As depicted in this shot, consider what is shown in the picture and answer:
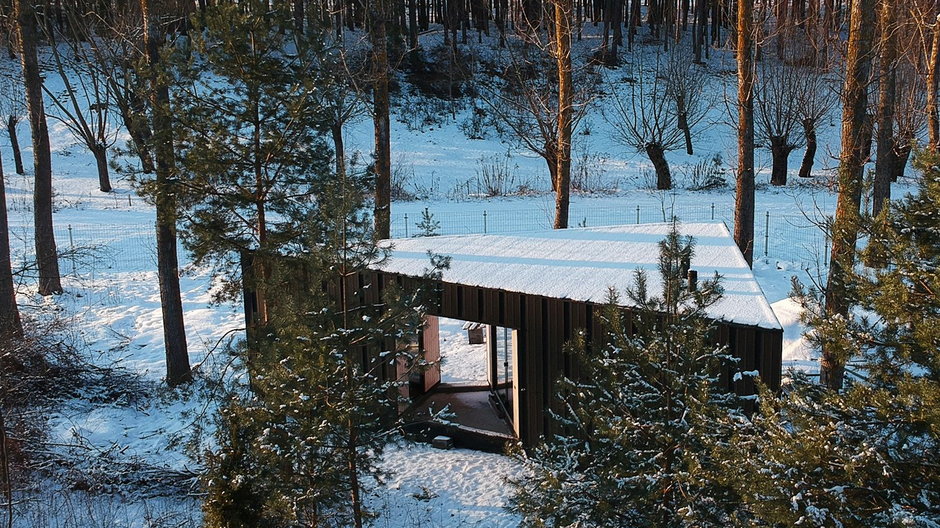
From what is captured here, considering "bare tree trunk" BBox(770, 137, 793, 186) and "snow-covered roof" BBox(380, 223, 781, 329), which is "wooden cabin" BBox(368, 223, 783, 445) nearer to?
"snow-covered roof" BBox(380, 223, 781, 329)

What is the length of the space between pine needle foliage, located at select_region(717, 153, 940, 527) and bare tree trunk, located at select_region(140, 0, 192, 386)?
23.7ft

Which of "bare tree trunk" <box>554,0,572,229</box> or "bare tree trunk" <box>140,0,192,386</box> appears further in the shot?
"bare tree trunk" <box>554,0,572,229</box>

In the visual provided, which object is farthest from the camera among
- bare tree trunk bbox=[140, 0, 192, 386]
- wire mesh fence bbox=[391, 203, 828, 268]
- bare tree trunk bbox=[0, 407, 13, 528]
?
wire mesh fence bbox=[391, 203, 828, 268]

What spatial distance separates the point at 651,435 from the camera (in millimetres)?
5613

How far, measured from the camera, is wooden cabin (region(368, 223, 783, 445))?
7.55 m

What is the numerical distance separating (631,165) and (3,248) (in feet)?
81.5

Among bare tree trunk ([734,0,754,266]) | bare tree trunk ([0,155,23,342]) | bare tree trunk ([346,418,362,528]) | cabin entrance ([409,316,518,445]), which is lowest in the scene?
cabin entrance ([409,316,518,445])

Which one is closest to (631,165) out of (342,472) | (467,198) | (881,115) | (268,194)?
(467,198)

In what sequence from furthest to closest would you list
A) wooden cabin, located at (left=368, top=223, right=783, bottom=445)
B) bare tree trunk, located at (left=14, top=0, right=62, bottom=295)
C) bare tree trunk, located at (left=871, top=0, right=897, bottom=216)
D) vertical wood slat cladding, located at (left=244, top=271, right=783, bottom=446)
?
1. bare tree trunk, located at (left=14, top=0, right=62, bottom=295)
2. bare tree trunk, located at (left=871, top=0, right=897, bottom=216)
3. vertical wood slat cladding, located at (left=244, top=271, right=783, bottom=446)
4. wooden cabin, located at (left=368, top=223, right=783, bottom=445)

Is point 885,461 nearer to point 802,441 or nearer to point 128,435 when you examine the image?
point 802,441


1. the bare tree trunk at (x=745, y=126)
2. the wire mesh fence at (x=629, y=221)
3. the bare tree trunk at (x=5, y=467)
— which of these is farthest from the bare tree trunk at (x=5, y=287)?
the bare tree trunk at (x=745, y=126)

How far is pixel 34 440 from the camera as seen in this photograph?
9.49 metres

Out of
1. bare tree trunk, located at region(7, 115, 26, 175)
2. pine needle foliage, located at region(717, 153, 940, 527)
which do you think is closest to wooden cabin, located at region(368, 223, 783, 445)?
pine needle foliage, located at region(717, 153, 940, 527)

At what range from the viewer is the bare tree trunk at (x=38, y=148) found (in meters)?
12.9
